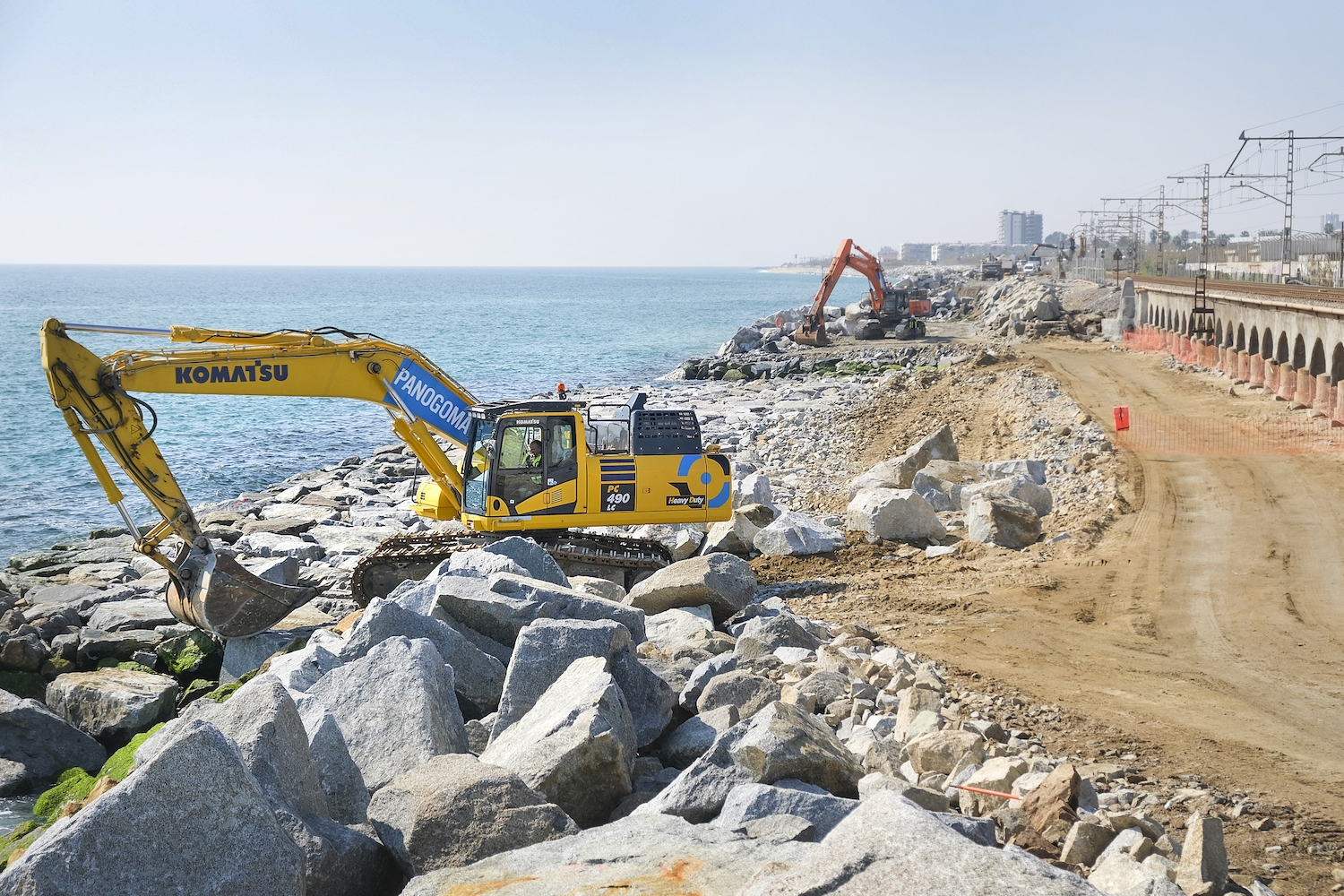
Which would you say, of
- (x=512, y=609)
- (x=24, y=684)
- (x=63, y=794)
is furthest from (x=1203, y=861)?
(x=24, y=684)

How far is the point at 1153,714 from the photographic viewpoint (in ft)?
29.6

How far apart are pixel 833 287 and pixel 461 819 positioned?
45942 millimetres

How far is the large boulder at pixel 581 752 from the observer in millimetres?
6016

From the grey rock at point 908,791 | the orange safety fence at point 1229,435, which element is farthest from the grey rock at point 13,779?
the orange safety fence at point 1229,435

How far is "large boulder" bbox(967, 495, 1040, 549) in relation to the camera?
15609 mm

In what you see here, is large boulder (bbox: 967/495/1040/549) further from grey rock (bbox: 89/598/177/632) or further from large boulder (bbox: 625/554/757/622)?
grey rock (bbox: 89/598/177/632)

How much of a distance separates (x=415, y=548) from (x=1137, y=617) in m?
8.93

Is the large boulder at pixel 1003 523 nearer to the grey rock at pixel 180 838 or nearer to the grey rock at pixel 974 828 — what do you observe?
the grey rock at pixel 974 828

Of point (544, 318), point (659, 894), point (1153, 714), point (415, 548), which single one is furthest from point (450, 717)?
point (544, 318)

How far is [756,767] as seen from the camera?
5832 mm

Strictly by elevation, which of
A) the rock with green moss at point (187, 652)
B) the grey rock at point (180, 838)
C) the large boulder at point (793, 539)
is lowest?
the rock with green moss at point (187, 652)

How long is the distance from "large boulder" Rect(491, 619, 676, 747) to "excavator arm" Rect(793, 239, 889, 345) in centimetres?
4264

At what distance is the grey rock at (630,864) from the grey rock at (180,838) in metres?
0.66

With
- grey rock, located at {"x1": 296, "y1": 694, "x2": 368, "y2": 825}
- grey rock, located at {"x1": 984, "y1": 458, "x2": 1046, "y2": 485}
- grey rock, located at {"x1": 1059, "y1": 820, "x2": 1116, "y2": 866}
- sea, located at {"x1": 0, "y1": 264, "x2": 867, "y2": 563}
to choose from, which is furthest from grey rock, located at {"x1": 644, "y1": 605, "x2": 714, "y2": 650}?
sea, located at {"x1": 0, "y1": 264, "x2": 867, "y2": 563}
